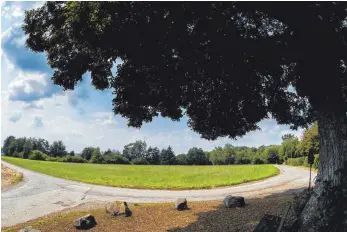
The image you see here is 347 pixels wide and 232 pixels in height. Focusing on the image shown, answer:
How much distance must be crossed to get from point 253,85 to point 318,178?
4.51 meters

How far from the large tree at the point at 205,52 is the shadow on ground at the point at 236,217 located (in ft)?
8.20

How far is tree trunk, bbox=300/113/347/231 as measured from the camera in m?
10.3

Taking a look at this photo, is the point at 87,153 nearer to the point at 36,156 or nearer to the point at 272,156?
the point at 36,156

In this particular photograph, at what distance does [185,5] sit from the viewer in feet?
30.9

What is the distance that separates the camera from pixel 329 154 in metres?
10.6

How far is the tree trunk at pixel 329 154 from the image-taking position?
10305 millimetres

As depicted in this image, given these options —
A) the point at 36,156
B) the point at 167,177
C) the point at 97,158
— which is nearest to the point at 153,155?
the point at 97,158

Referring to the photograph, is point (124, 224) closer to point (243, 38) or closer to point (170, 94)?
point (170, 94)

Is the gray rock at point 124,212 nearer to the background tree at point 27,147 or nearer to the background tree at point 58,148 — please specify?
the background tree at point 27,147

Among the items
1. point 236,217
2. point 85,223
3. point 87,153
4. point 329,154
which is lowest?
point 85,223

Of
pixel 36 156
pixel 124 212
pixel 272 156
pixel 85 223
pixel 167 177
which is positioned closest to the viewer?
pixel 85 223

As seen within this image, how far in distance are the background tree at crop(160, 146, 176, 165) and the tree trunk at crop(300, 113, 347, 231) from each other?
103147 mm

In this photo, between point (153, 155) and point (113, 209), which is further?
point (153, 155)

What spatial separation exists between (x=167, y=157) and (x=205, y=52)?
105 metres
